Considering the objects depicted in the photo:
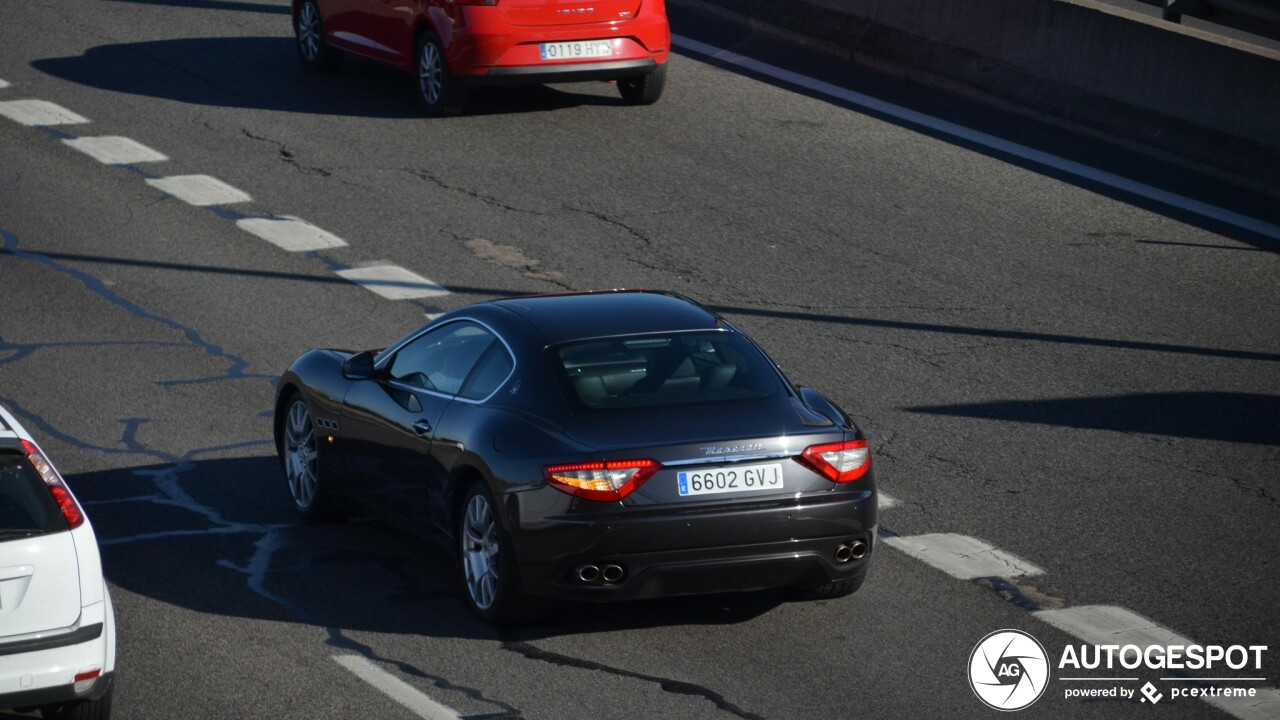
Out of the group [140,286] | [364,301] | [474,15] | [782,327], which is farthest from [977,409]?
[474,15]

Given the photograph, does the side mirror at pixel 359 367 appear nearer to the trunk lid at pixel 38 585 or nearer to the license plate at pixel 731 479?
the license plate at pixel 731 479

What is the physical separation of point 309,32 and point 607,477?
1326 cm

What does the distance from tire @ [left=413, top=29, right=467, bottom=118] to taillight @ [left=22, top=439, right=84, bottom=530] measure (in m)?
11.3

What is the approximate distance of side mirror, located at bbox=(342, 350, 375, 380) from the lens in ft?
30.0

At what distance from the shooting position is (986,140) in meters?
17.3

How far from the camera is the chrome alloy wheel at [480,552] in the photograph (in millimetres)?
7879

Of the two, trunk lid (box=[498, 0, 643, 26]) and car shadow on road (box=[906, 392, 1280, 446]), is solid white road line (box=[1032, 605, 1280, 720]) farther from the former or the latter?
trunk lid (box=[498, 0, 643, 26])

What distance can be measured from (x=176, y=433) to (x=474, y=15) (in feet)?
23.9

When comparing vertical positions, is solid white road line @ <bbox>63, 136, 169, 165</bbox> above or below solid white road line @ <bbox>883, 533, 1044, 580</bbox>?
→ below

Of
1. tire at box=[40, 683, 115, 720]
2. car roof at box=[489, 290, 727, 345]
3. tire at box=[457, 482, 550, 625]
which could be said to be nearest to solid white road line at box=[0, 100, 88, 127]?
car roof at box=[489, 290, 727, 345]

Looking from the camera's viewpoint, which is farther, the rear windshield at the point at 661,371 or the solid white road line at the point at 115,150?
the solid white road line at the point at 115,150

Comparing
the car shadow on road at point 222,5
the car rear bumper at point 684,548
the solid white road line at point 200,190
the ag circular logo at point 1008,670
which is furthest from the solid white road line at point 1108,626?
the car shadow on road at point 222,5

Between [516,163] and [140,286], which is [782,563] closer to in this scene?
[140,286]

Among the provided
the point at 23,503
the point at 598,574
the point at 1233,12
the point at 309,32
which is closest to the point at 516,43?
the point at 309,32
